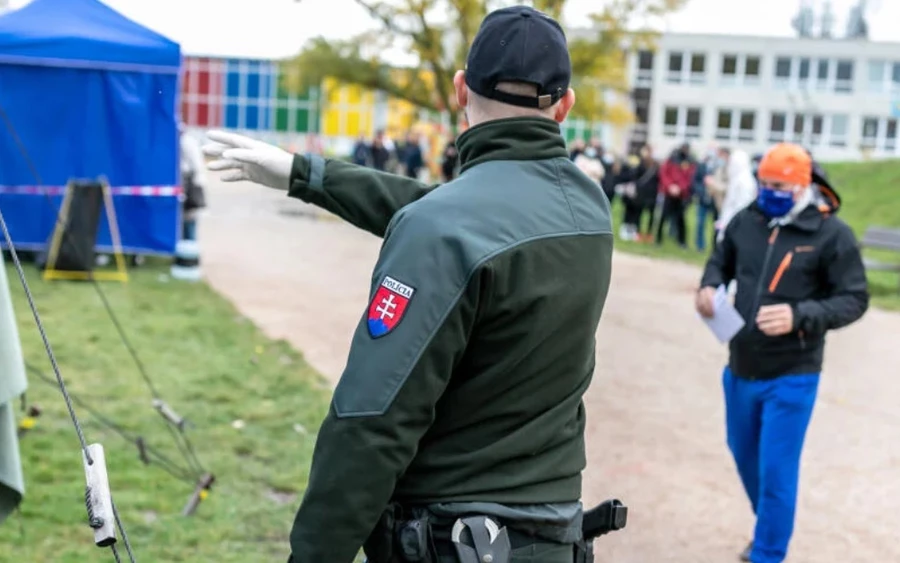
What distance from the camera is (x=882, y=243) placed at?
15.7 m

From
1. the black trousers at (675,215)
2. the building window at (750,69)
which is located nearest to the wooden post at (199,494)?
the black trousers at (675,215)

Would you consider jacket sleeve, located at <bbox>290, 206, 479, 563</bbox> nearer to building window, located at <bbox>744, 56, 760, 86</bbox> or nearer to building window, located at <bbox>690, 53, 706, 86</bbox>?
building window, located at <bbox>690, 53, 706, 86</bbox>

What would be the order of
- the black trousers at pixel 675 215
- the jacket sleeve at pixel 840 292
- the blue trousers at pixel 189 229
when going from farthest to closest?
the black trousers at pixel 675 215
the blue trousers at pixel 189 229
the jacket sleeve at pixel 840 292

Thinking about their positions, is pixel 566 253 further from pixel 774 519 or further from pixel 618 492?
pixel 618 492

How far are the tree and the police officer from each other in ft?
70.9

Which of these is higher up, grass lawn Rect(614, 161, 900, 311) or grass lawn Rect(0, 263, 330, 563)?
grass lawn Rect(0, 263, 330, 563)

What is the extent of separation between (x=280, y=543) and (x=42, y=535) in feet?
3.45

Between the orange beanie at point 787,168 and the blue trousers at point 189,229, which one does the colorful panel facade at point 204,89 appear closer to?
the blue trousers at point 189,229

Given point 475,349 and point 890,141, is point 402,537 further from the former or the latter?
point 890,141

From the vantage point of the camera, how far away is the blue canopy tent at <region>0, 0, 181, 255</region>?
1239 centimetres

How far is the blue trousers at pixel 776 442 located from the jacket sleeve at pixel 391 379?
3.05m

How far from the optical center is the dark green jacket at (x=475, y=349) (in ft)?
7.04

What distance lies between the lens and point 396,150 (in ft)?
111

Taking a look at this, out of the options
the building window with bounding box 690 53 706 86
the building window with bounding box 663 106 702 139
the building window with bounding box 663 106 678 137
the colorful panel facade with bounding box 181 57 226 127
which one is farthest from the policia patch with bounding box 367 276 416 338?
the building window with bounding box 690 53 706 86
